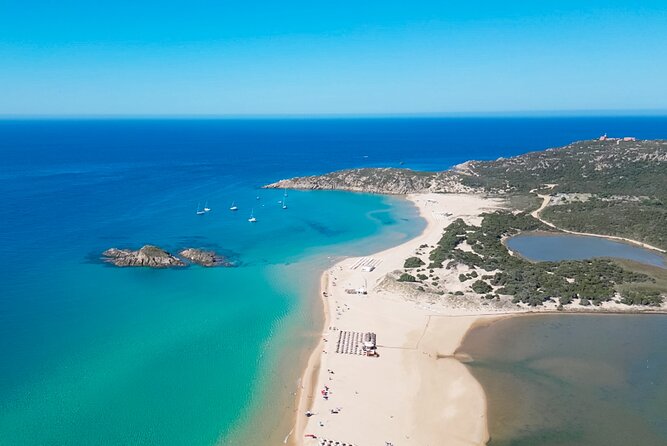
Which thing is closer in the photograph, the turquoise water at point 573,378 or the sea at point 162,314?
the turquoise water at point 573,378

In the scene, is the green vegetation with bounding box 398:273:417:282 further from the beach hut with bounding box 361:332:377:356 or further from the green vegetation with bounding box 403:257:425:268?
the beach hut with bounding box 361:332:377:356

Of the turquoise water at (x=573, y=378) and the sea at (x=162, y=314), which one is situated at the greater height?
the sea at (x=162, y=314)

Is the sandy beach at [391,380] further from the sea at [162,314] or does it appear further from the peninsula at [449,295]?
the sea at [162,314]

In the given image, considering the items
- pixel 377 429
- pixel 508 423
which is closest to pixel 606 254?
pixel 508 423

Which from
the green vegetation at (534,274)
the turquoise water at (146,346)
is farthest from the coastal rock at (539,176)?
the turquoise water at (146,346)

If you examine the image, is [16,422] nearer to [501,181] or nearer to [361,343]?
[361,343]

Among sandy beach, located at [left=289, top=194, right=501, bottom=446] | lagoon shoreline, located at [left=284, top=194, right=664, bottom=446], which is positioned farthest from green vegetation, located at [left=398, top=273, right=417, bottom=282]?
sandy beach, located at [left=289, top=194, right=501, bottom=446]

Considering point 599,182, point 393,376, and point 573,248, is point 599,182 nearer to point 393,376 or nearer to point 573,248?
point 573,248
